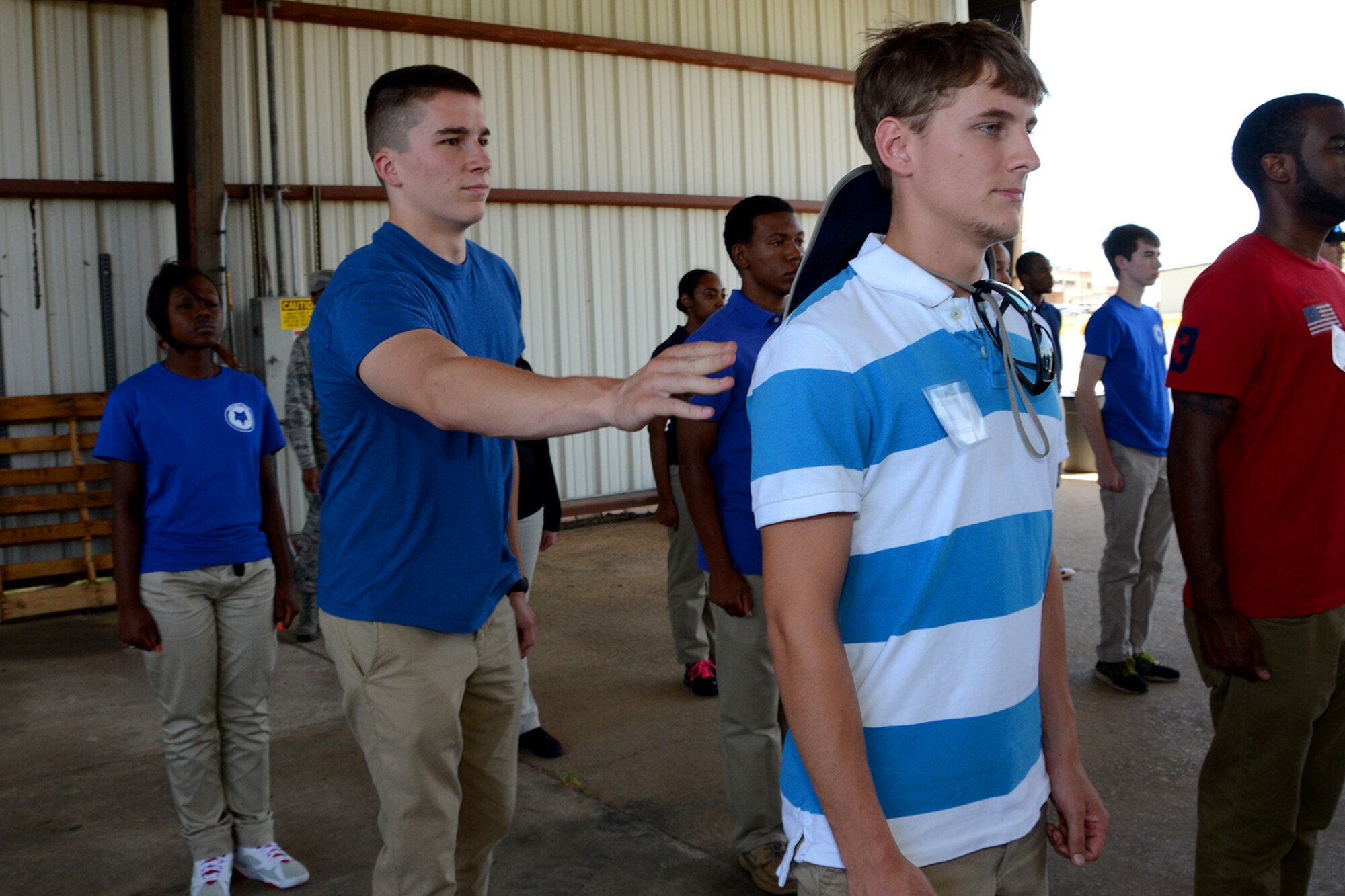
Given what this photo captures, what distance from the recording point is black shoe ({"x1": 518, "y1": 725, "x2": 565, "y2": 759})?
4332mm

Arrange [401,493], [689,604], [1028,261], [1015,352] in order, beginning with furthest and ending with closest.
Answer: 1. [1028,261]
2. [689,604]
3. [401,493]
4. [1015,352]

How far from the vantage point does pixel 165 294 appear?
133 inches

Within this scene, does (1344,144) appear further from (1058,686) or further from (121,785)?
(121,785)

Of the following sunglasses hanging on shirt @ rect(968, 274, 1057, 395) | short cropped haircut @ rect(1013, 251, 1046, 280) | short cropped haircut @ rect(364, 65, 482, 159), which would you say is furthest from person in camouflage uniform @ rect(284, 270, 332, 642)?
sunglasses hanging on shirt @ rect(968, 274, 1057, 395)

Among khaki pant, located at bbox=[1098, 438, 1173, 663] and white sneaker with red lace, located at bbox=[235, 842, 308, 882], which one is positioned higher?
khaki pant, located at bbox=[1098, 438, 1173, 663]

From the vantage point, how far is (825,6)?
1089 cm

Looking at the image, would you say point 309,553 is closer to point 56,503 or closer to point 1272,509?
point 56,503

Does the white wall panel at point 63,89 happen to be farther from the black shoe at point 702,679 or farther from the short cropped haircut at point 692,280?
the black shoe at point 702,679

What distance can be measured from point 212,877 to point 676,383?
107 inches

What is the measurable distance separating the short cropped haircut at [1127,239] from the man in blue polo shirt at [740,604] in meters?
2.55

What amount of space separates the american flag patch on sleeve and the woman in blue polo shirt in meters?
2.91

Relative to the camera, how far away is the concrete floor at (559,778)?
3.40m

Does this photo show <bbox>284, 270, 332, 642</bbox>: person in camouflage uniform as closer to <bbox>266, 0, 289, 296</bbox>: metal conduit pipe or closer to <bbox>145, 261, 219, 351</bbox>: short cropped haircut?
<bbox>145, 261, 219, 351</bbox>: short cropped haircut

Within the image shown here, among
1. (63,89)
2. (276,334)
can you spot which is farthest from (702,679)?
(63,89)
